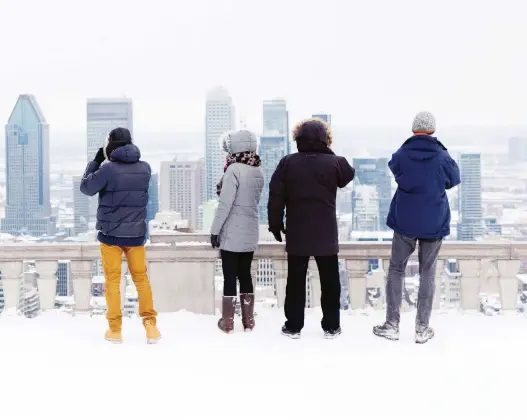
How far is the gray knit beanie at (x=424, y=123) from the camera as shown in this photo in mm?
4582

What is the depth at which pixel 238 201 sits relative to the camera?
4.82 meters

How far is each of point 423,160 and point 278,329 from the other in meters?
1.50

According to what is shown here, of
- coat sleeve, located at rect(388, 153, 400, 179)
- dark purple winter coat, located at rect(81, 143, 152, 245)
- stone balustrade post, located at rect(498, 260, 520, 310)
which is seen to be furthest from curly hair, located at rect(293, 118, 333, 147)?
stone balustrade post, located at rect(498, 260, 520, 310)

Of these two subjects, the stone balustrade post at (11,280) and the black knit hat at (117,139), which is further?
the stone balustrade post at (11,280)

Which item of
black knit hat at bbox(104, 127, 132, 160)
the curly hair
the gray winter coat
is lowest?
the gray winter coat

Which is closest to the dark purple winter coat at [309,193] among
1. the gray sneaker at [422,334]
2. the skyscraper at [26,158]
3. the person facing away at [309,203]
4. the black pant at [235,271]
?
the person facing away at [309,203]

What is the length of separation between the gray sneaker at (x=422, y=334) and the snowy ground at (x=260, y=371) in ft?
0.17

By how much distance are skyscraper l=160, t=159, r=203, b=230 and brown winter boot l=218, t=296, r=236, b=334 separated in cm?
4474

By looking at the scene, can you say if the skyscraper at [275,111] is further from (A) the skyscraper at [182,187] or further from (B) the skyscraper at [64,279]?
(B) the skyscraper at [64,279]

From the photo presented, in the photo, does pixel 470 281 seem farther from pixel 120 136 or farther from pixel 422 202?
pixel 120 136

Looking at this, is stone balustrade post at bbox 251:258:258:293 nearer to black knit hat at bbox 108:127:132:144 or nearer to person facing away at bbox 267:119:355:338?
person facing away at bbox 267:119:355:338

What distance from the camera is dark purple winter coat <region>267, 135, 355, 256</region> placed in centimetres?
462

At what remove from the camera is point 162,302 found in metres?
5.38

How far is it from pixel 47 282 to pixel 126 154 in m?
1.42
